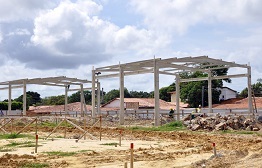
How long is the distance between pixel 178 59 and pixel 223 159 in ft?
63.0

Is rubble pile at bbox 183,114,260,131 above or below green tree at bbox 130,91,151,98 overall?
below

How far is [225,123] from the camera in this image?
28594 millimetres

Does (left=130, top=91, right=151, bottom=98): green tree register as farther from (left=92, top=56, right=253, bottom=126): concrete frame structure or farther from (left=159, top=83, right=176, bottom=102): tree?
(left=92, top=56, right=253, bottom=126): concrete frame structure

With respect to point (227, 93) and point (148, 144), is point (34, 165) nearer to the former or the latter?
point (148, 144)

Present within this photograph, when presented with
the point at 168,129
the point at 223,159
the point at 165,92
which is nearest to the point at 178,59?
the point at 168,129

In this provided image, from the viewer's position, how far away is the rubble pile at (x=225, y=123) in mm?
28500

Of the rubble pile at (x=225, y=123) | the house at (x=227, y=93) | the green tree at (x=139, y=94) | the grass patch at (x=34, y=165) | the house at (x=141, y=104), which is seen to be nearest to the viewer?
the grass patch at (x=34, y=165)

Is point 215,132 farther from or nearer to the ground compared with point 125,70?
nearer to the ground

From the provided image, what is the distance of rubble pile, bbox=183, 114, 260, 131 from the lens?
28500mm

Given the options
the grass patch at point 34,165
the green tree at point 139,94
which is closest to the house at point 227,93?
the green tree at point 139,94

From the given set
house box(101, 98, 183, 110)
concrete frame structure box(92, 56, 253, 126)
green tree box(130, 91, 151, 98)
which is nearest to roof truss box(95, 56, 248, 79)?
concrete frame structure box(92, 56, 253, 126)

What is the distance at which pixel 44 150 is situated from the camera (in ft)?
57.6

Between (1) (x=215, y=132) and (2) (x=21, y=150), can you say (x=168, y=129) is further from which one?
(2) (x=21, y=150)

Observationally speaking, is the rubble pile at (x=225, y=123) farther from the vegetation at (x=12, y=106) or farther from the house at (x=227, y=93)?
the vegetation at (x=12, y=106)
